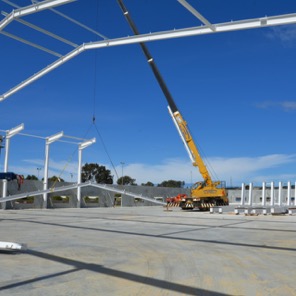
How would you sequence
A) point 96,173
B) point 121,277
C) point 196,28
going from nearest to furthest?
point 121,277, point 196,28, point 96,173

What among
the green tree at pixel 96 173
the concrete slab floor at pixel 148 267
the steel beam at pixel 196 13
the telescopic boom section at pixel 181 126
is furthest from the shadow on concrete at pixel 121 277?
the green tree at pixel 96 173

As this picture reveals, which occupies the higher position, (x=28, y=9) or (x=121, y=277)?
(x=28, y=9)

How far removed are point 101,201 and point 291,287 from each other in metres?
43.8

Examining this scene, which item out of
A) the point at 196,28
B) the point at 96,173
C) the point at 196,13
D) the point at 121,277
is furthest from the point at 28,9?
the point at 96,173

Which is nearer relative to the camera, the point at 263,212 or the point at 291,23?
the point at 291,23

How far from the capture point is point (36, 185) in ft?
135

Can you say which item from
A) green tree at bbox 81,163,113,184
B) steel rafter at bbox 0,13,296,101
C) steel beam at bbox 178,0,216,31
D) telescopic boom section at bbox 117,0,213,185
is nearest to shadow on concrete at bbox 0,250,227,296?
steel beam at bbox 178,0,216,31

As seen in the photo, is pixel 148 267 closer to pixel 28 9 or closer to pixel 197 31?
pixel 197 31

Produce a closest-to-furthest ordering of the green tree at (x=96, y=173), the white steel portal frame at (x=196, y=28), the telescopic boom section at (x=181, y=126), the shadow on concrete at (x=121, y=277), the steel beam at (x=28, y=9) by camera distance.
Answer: the shadow on concrete at (x=121, y=277) → the white steel portal frame at (x=196, y=28) → the steel beam at (x=28, y=9) → the telescopic boom section at (x=181, y=126) → the green tree at (x=96, y=173)

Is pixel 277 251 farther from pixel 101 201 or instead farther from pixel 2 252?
pixel 101 201

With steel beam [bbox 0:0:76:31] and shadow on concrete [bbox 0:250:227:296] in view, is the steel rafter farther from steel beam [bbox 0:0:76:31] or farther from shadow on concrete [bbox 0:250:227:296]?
shadow on concrete [bbox 0:250:227:296]

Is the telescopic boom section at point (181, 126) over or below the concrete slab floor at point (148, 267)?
over

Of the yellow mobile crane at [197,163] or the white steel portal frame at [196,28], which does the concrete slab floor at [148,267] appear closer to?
the white steel portal frame at [196,28]

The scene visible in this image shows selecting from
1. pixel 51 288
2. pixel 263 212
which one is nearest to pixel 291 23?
pixel 51 288
